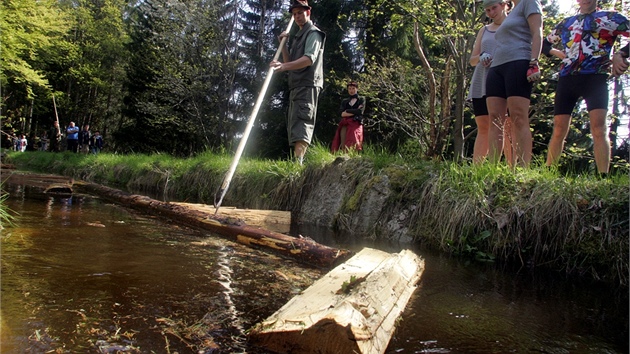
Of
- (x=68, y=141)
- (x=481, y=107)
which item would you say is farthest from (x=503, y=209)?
(x=68, y=141)

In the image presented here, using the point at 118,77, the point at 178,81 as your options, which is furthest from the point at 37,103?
the point at 178,81

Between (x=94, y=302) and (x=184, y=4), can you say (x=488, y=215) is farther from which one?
(x=184, y=4)

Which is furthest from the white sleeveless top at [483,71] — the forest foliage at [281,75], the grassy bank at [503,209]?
the forest foliage at [281,75]

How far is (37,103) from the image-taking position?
77.5 ft

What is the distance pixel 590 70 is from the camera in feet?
11.4

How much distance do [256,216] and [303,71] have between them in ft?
6.63

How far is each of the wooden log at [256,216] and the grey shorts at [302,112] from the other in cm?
135

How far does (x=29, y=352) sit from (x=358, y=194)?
11.3 ft

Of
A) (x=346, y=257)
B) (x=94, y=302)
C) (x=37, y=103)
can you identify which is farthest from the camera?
(x=37, y=103)

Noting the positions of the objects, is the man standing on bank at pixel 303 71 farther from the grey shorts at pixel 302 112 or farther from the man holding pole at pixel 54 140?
the man holding pole at pixel 54 140

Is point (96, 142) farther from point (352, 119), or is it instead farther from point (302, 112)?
point (302, 112)

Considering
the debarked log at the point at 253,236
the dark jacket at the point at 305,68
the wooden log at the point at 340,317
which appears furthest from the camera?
the dark jacket at the point at 305,68

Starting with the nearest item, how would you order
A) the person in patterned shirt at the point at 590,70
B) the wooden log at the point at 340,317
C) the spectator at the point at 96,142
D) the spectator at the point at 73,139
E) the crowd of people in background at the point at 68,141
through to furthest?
the wooden log at the point at 340,317, the person in patterned shirt at the point at 590,70, the spectator at the point at 73,139, the crowd of people in background at the point at 68,141, the spectator at the point at 96,142

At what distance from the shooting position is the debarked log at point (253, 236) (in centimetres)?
240
